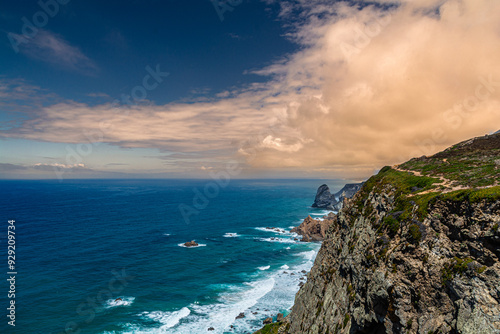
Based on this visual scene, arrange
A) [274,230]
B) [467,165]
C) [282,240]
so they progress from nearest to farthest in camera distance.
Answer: [467,165] → [282,240] → [274,230]

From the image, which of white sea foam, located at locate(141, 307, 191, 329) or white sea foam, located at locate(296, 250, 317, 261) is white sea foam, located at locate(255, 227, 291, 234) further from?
white sea foam, located at locate(141, 307, 191, 329)

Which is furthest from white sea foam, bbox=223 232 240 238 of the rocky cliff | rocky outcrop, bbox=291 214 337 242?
the rocky cliff

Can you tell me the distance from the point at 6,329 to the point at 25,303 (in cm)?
995

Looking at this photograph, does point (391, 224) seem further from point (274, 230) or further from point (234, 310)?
point (274, 230)

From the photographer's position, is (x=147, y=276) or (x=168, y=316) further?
(x=147, y=276)

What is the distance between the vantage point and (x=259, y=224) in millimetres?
138500

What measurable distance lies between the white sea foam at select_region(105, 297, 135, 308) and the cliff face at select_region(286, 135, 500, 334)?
154ft

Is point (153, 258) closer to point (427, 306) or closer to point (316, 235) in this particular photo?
point (316, 235)

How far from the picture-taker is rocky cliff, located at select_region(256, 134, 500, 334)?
1245 cm

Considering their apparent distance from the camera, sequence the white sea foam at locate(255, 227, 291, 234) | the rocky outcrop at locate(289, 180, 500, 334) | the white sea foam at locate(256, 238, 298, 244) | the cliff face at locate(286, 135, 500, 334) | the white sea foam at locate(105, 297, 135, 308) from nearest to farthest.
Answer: the rocky outcrop at locate(289, 180, 500, 334)
the cliff face at locate(286, 135, 500, 334)
the white sea foam at locate(105, 297, 135, 308)
the white sea foam at locate(256, 238, 298, 244)
the white sea foam at locate(255, 227, 291, 234)

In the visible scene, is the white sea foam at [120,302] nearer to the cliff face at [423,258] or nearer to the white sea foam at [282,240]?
the cliff face at [423,258]

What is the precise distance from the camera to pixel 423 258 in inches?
600

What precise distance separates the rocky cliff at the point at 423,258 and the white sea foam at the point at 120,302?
152 ft

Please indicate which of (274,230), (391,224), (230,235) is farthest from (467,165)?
(274,230)
